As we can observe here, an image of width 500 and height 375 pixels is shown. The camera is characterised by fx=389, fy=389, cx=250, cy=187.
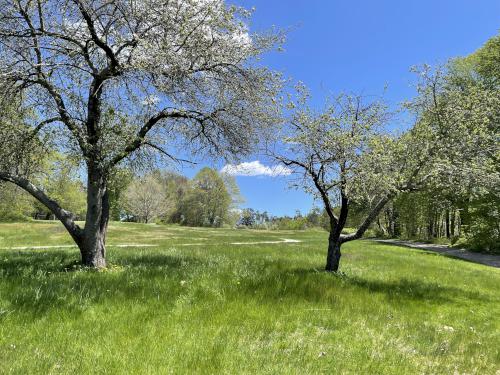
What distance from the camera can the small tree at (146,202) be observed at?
89.8m

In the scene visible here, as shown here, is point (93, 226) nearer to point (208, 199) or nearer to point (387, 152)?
point (387, 152)

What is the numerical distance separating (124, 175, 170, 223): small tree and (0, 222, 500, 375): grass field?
7947 centimetres

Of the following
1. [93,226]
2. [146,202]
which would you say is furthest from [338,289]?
[146,202]

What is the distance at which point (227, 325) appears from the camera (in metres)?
7.36

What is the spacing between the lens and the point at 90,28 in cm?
1136

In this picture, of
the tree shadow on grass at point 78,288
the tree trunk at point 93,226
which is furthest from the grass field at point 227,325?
the tree trunk at point 93,226

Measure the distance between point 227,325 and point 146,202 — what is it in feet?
290

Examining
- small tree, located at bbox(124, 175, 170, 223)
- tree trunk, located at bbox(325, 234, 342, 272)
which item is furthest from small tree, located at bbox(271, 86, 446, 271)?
small tree, located at bbox(124, 175, 170, 223)

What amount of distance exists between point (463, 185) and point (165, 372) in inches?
470

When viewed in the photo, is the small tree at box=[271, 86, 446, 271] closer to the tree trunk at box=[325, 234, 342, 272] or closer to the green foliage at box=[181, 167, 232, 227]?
the tree trunk at box=[325, 234, 342, 272]

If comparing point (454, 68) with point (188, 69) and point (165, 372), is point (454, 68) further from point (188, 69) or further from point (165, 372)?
point (165, 372)

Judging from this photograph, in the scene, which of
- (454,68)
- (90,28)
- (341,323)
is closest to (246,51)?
(90,28)

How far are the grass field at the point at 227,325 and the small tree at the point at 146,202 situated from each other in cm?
7947

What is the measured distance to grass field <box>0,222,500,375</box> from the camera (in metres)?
5.60
